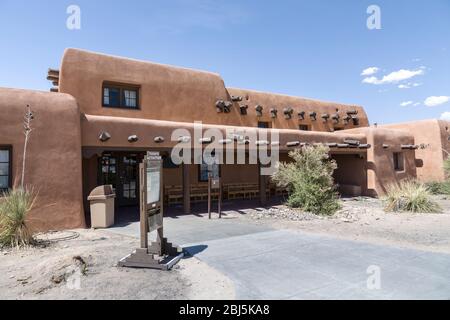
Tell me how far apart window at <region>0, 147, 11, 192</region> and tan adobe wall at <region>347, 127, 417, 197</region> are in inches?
616

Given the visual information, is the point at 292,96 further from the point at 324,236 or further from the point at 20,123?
the point at 20,123

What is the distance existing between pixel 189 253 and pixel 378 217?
24.1 feet

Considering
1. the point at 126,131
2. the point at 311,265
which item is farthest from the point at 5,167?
the point at 311,265

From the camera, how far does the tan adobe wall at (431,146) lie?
63.2 ft

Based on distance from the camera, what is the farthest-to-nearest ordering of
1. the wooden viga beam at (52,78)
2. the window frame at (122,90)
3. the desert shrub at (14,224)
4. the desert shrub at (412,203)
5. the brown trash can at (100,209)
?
the window frame at (122,90)
the wooden viga beam at (52,78)
the desert shrub at (412,203)
the brown trash can at (100,209)
the desert shrub at (14,224)

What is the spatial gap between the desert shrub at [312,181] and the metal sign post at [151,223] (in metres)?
7.04

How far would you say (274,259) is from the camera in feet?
19.8

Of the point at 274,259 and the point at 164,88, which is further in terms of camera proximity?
the point at 164,88

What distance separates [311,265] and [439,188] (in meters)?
15.9

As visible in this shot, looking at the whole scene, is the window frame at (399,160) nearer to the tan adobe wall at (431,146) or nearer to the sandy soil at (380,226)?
the tan adobe wall at (431,146)

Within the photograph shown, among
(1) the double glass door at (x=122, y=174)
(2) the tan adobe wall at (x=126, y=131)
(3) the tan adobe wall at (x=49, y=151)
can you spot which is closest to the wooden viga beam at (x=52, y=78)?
(1) the double glass door at (x=122, y=174)

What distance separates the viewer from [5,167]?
8711 mm

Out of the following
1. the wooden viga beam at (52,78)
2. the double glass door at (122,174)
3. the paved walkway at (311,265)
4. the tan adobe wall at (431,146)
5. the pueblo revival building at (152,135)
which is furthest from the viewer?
the tan adobe wall at (431,146)
